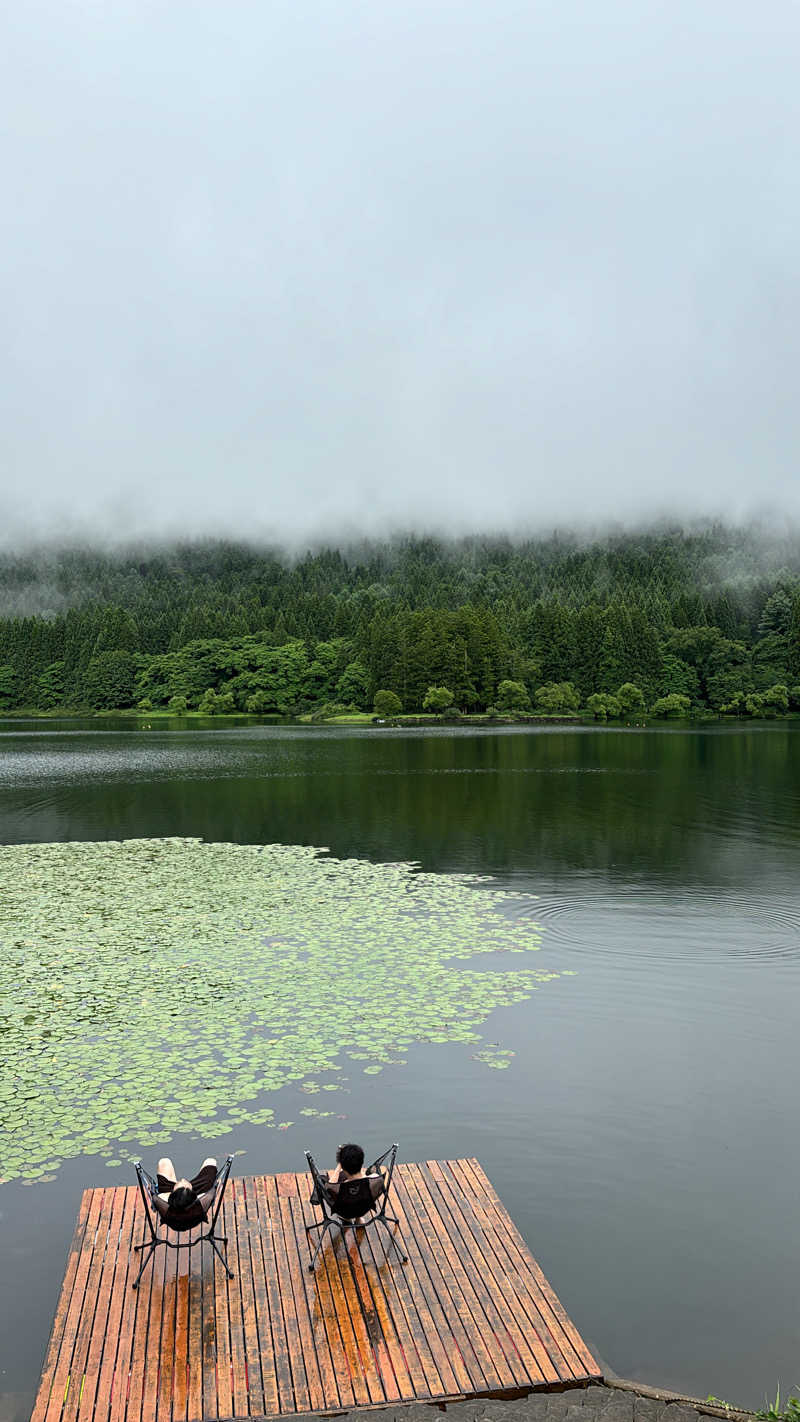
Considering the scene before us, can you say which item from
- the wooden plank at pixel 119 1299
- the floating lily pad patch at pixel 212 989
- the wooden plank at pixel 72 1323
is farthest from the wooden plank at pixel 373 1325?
the floating lily pad patch at pixel 212 989

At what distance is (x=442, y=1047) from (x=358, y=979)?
149 inches

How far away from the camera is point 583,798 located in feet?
171

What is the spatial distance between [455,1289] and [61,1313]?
3.52 metres

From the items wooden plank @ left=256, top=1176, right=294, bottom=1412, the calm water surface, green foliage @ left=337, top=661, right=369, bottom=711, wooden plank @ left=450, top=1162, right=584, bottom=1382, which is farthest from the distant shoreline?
wooden plank @ left=256, top=1176, right=294, bottom=1412

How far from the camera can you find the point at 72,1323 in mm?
8477

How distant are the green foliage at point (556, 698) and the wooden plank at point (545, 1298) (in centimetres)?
15595

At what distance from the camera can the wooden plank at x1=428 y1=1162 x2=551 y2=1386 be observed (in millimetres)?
8094

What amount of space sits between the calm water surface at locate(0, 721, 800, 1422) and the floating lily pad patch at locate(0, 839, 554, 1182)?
2.45 ft

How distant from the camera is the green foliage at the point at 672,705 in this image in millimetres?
169750

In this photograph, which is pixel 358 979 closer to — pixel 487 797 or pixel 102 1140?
pixel 102 1140

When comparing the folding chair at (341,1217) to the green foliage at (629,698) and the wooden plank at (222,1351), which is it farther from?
the green foliage at (629,698)

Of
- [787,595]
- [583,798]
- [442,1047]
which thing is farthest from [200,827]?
[787,595]

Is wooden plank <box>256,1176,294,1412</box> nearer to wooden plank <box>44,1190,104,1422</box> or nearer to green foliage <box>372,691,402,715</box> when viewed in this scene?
wooden plank <box>44,1190,104,1422</box>

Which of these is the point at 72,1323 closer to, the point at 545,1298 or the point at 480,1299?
the point at 480,1299
